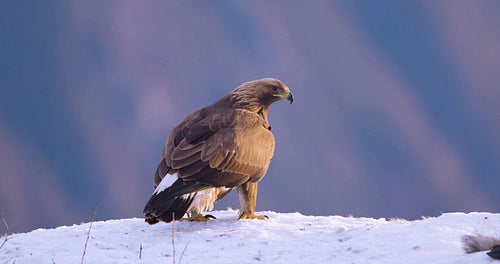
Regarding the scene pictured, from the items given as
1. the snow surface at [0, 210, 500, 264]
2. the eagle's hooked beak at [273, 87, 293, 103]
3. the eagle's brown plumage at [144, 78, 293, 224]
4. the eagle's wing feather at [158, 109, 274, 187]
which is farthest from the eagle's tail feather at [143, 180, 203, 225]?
the eagle's hooked beak at [273, 87, 293, 103]

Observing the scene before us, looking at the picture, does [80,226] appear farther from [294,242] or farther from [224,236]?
[294,242]

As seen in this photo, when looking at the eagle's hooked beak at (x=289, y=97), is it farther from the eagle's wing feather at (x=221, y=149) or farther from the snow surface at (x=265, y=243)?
the snow surface at (x=265, y=243)

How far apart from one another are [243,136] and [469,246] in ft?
12.7

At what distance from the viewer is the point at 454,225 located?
22.4 ft

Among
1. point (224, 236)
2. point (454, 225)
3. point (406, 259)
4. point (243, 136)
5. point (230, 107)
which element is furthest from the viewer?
point (230, 107)

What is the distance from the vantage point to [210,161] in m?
8.12

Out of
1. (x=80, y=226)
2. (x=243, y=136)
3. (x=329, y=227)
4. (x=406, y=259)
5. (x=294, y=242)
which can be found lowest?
(x=406, y=259)

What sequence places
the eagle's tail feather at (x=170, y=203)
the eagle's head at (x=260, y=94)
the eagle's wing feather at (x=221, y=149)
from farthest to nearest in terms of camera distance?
the eagle's head at (x=260, y=94) → the eagle's wing feather at (x=221, y=149) → the eagle's tail feather at (x=170, y=203)

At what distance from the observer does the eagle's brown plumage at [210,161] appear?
7.87 meters

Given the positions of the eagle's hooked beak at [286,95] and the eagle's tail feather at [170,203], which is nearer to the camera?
the eagle's tail feather at [170,203]

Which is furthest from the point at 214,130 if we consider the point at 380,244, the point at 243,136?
the point at 380,244

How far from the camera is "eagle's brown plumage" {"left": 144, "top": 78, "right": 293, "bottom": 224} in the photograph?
310 inches

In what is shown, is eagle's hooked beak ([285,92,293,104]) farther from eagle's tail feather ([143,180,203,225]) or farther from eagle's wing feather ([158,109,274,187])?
eagle's tail feather ([143,180,203,225])

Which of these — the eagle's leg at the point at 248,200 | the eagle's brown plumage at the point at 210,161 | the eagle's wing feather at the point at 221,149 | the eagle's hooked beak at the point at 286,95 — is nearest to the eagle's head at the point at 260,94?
the eagle's hooked beak at the point at 286,95
